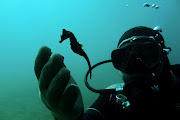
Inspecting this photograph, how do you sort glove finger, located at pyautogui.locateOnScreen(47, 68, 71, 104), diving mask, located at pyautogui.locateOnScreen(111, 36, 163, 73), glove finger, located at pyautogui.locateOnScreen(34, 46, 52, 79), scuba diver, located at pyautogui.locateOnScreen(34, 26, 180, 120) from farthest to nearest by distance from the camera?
diving mask, located at pyautogui.locateOnScreen(111, 36, 163, 73) < scuba diver, located at pyautogui.locateOnScreen(34, 26, 180, 120) < glove finger, located at pyautogui.locateOnScreen(34, 46, 52, 79) < glove finger, located at pyautogui.locateOnScreen(47, 68, 71, 104)

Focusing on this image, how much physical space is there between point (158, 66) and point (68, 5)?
5159 inches

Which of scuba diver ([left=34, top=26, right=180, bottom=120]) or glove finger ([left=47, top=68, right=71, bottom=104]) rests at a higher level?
glove finger ([left=47, top=68, right=71, bottom=104])

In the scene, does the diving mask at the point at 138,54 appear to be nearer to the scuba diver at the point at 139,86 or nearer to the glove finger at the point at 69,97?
the scuba diver at the point at 139,86

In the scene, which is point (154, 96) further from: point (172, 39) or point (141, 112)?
point (172, 39)

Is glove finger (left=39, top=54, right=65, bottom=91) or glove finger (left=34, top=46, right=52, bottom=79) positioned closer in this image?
glove finger (left=39, top=54, right=65, bottom=91)

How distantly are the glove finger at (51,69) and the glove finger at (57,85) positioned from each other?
0.20ft

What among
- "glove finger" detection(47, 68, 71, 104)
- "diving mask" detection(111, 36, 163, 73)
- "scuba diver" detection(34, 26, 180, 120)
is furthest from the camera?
"diving mask" detection(111, 36, 163, 73)

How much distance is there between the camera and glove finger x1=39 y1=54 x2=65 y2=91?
4.70ft

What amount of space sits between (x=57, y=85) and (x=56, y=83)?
21 mm

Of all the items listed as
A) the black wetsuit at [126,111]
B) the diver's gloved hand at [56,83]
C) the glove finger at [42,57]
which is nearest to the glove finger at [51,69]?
the diver's gloved hand at [56,83]

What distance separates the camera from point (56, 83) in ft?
4.56

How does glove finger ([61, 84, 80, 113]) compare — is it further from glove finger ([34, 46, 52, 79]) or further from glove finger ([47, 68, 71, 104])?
glove finger ([34, 46, 52, 79])

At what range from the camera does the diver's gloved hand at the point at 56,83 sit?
1.41 metres

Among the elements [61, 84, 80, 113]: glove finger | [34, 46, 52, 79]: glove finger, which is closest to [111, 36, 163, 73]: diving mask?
[61, 84, 80, 113]: glove finger
